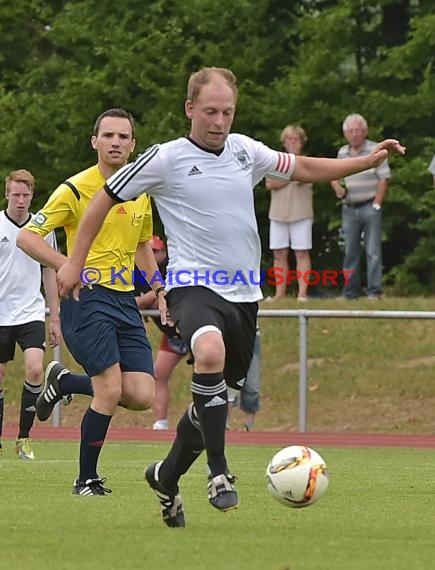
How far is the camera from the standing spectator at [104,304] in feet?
31.2

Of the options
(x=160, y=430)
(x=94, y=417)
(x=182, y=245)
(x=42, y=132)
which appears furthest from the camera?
(x=42, y=132)

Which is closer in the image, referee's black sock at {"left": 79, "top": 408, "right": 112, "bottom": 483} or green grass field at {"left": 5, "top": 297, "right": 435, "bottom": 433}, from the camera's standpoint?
referee's black sock at {"left": 79, "top": 408, "right": 112, "bottom": 483}

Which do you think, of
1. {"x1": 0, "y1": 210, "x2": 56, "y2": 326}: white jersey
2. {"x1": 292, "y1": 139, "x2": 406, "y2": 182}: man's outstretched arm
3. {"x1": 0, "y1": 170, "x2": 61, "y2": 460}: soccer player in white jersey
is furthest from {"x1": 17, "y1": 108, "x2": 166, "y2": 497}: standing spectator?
{"x1": 0, "y1": 210, "x2": 56, "y2": 326}: white jersey

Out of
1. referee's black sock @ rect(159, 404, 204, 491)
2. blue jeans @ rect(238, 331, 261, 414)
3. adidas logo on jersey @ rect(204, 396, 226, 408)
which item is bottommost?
blue jeans @ rect(238, 331, 261, 414)

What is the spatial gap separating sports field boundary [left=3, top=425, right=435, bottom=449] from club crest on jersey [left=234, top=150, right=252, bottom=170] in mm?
8041

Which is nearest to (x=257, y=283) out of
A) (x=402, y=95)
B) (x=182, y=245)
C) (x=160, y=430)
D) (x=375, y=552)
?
(x=182, y=245)

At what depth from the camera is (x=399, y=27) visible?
23453 millimetres

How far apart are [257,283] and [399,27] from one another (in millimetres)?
16328

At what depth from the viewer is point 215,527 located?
7.52 meters

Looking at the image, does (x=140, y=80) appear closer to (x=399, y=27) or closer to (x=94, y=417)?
(x=399, y=27)

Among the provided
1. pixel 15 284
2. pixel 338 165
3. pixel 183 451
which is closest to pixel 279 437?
pixel 15 284

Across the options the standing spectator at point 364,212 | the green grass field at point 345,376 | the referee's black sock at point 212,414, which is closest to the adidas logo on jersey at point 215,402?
the referee's black sock at point 212,414

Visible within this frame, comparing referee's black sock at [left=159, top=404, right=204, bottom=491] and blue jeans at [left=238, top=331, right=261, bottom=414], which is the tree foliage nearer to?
blue jeans at [left=238, top=331, right=261, bottom=414]

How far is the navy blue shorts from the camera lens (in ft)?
31.2
